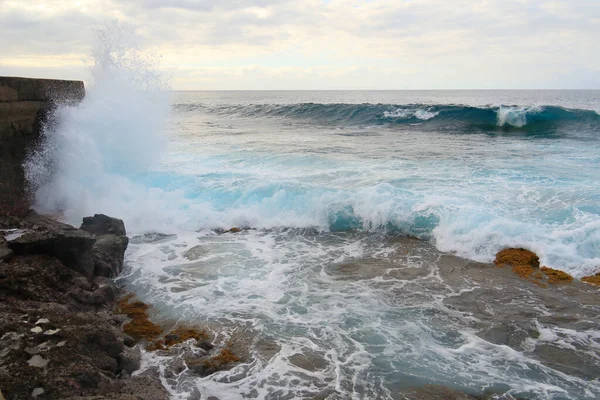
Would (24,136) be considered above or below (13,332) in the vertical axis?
above

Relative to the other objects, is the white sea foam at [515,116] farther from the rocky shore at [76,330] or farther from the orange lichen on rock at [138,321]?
the orange lichen on rock at [138,321]

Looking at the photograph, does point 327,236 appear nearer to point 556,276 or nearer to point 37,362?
point 556,276

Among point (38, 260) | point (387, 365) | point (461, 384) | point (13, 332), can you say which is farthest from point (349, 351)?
point (38, 260)

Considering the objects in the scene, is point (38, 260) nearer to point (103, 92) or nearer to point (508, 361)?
point (508, 361)

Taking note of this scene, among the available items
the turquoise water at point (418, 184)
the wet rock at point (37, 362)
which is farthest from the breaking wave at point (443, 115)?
the wet rock at point (37, 362)

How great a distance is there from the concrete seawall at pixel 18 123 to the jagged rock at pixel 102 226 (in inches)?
82.9

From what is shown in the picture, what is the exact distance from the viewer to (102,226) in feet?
23.3

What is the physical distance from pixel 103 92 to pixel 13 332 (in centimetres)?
1011

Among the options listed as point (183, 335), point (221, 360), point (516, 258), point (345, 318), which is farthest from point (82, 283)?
point (516, 258)

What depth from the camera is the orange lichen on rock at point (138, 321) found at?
469 centimetres

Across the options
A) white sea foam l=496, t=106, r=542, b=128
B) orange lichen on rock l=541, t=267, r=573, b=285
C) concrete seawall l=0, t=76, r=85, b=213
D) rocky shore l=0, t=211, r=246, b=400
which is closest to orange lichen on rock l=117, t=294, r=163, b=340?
rocky shore l=0, t=211, r=246, b=400

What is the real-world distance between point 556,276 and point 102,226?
6.83 metres

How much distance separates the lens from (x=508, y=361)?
14.1ft

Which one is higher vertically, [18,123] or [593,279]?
[18,123]
